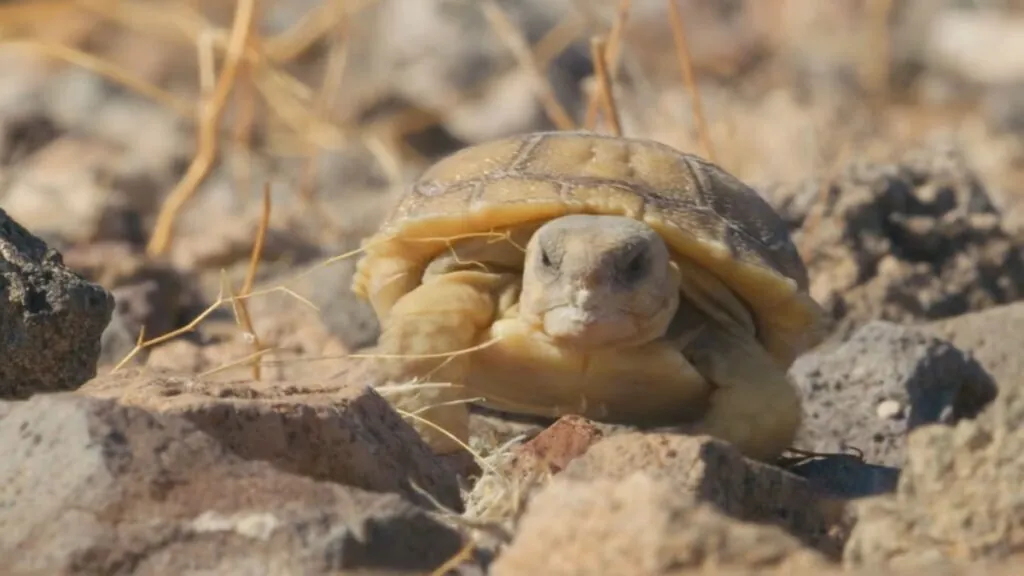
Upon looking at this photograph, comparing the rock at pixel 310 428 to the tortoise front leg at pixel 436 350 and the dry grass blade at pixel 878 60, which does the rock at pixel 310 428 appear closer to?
the tortoise front leg at pixel 436 350

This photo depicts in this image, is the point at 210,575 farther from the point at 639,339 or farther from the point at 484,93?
the point at 484,93

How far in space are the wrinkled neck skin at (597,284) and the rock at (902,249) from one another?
163 centimetres

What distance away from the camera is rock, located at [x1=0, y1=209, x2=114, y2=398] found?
10.5 feet

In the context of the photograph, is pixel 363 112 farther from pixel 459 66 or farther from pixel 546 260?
pixel 546 260

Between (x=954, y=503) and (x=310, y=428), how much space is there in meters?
1.03

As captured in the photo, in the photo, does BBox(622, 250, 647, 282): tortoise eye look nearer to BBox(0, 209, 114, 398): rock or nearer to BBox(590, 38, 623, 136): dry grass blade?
BBox(0, 209, 114, 398): rock

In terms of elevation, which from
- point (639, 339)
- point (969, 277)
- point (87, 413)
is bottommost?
point (969, 277)

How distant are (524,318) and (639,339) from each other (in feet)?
0.84

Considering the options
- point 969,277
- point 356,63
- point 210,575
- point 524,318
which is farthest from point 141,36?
point 210,575

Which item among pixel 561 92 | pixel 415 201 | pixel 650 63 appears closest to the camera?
pixel 415 201

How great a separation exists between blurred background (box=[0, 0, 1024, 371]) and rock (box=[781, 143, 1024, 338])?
0.03 metres

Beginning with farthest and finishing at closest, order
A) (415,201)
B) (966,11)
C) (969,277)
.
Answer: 1. (966,11)
2. (969,277)
3. (415,201)

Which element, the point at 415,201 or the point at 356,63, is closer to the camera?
the point at 415,201

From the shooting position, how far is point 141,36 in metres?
16.2
